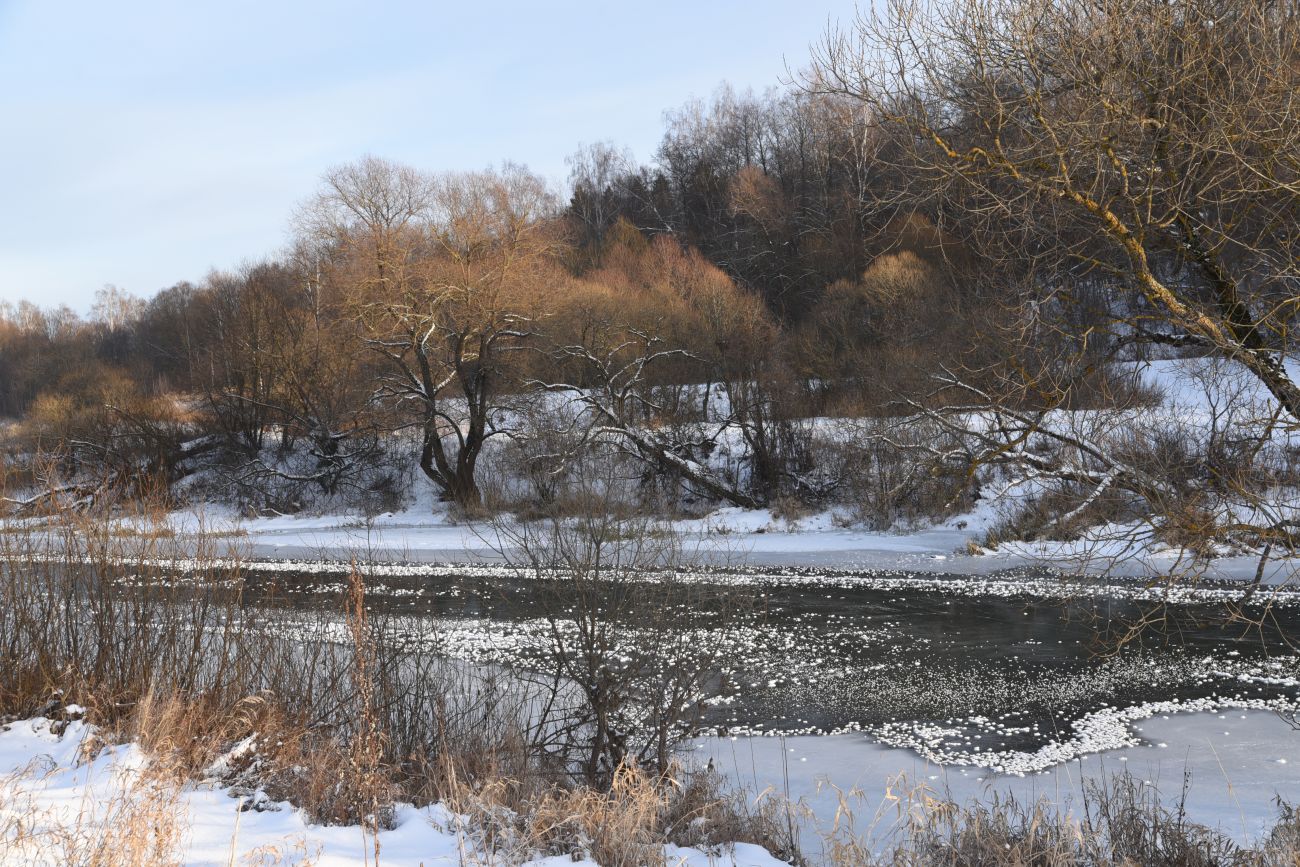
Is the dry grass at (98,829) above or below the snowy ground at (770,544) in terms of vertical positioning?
above

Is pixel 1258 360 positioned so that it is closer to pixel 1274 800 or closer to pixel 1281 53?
pixel 1281 53

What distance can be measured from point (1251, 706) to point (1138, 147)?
7062 millimetres

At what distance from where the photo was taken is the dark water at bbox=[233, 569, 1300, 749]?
11.0 m

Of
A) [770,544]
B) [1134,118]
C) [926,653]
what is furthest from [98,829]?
[770,544]

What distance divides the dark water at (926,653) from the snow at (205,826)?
408 cm

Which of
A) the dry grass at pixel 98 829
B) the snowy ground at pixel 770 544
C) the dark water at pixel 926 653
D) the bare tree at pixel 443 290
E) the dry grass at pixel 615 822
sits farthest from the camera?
the bare tree at pixel 443 290

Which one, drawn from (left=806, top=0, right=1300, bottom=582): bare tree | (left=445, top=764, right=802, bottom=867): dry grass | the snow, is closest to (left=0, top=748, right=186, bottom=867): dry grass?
the snow

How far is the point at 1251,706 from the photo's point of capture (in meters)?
10.8

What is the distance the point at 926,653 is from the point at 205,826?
34.7 feet

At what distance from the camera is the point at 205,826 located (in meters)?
5.86

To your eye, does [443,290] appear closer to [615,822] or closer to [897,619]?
[897,619]

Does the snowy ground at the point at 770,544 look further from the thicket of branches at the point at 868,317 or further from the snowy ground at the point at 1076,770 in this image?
the snowy ground at the point at 1076,770

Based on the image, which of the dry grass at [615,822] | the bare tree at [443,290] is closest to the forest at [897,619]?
the dry grass at [615,822]

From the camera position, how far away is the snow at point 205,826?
4980 mm
